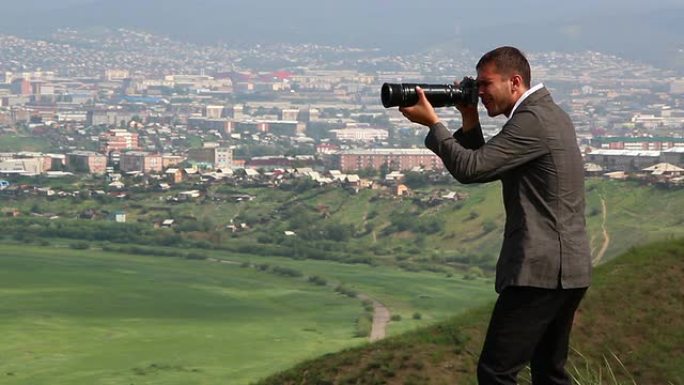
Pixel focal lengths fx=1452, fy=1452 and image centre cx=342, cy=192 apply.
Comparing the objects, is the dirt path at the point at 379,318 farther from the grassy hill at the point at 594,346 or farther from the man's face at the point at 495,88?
the man's face at the point at 495,88

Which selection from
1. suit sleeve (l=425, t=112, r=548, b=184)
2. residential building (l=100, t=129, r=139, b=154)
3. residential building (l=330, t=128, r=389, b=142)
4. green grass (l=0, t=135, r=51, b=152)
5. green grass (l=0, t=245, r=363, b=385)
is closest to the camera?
suit sleeve (l=425, t=112, r=548, b=184)

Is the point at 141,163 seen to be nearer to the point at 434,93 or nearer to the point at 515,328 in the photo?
the point at 434,93

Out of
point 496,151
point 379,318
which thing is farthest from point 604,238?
point 496,151

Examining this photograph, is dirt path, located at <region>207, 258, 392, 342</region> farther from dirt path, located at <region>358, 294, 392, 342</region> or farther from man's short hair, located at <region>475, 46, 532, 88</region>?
man's short hair, located at <region>475, 46, 532, 88</region>

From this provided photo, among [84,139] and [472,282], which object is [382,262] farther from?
[84,139]

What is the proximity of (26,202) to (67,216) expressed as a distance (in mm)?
4387

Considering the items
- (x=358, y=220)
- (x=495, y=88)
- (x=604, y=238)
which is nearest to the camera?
(x=495, y=88)

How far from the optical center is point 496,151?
11.2 ft

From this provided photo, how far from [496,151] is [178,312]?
2300 centimetres

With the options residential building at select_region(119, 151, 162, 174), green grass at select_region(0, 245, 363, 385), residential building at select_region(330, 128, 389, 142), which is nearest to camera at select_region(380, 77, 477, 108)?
green grass at select_region(0, 245, 363, 385)

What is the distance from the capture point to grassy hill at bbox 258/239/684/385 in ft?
21.9

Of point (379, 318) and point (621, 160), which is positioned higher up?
point (621, 160)

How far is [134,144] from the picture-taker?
7550 cm

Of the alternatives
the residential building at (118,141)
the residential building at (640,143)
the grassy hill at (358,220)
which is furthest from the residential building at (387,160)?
the residential building at (118,141)
